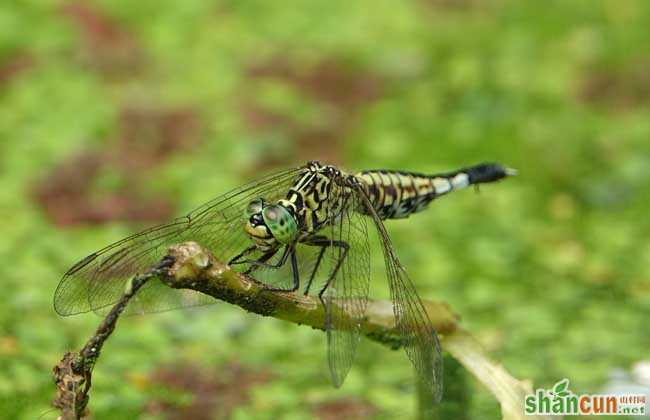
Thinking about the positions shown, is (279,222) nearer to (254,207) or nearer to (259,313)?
(254,207)

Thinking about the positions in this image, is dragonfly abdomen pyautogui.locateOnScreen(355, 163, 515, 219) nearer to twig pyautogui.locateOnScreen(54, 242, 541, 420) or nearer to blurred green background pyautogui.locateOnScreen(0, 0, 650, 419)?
twig pyautogui.locateOnScreen(54, 242, 541, 420)

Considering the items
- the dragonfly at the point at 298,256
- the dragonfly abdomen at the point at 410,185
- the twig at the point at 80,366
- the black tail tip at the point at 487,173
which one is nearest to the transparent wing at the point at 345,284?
the dragonfly at the point at 298,256

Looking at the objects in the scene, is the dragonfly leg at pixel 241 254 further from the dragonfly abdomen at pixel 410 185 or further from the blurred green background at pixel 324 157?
the blurred green background at pixel 324 157

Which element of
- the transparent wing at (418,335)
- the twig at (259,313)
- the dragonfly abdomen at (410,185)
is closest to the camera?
the twig at (259,313)

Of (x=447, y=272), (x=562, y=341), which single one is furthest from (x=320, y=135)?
(x=562, y=341)

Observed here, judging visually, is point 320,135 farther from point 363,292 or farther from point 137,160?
point 363,292

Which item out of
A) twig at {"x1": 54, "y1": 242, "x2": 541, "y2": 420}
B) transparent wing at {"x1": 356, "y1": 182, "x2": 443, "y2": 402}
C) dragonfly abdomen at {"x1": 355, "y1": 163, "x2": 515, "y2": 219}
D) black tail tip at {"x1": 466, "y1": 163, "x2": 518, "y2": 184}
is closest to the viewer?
twig at {"x1": 54, "y1": 242, "x2": 541, "y2": 420}

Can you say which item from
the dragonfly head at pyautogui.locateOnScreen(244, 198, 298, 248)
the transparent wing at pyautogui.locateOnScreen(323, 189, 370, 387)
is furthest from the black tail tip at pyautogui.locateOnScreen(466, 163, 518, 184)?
the dragonfly head at pyautogui.locateOnScreen(244, 198, 298, 248)
